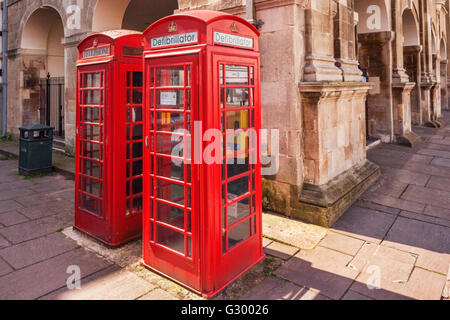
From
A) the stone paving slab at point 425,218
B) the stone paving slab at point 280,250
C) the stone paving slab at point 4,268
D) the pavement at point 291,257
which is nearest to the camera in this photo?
the pavement at point 291,257

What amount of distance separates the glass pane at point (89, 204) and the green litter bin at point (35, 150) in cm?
406

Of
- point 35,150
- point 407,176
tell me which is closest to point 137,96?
point 35,150

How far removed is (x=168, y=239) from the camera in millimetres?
3346

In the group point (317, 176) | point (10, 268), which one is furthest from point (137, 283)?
point (317, 176)

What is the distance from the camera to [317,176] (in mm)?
4707

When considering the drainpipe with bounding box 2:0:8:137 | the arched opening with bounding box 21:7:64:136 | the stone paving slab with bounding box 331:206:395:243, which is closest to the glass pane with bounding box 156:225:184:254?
the stone paving slab with bounding box 331:206:395:243

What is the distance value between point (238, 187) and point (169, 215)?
78 centimetres

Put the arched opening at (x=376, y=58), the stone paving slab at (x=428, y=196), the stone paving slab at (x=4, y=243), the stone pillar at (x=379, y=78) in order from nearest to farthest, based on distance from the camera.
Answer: the stone paving slab at (x=4, y=243) < the stone paving slab at (x=428, y=196) < the arched opening at (x=376, y=58) < the stone pillar at (x=379, y=78)

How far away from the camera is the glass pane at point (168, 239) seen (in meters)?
3.31

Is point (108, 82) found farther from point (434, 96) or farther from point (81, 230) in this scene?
point (434, 96)

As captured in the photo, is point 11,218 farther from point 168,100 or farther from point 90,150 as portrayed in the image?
point 168,100

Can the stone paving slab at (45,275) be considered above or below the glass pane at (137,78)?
below

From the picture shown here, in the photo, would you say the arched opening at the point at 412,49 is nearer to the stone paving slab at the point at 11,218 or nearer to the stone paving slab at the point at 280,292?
the stone paving slab at the point at 280,292

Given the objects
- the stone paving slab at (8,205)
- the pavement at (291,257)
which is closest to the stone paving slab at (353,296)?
the pavement at (291,257)
